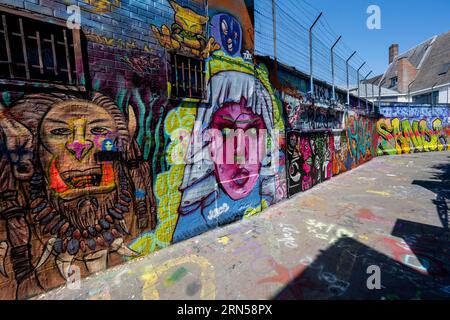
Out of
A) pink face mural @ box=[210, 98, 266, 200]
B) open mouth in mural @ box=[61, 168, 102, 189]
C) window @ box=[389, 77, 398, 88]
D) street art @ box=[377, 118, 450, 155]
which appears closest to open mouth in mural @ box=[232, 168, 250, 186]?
pink face mural @ box=[210, 98, 266, 200]

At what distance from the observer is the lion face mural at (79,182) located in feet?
8.77

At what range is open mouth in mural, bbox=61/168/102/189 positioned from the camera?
2.93 m

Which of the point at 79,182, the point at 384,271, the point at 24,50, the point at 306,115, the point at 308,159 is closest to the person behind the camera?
the point at 24,50

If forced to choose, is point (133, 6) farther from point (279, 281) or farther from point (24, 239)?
point (279, 281)

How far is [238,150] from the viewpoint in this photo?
16.7 ft

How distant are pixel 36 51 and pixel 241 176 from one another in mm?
4043

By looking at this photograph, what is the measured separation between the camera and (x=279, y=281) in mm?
2957

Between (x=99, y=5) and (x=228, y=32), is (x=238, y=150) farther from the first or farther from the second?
(x=99, y=5)

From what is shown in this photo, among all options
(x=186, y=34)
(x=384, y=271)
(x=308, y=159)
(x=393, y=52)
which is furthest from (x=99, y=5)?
(x=393, y=52)

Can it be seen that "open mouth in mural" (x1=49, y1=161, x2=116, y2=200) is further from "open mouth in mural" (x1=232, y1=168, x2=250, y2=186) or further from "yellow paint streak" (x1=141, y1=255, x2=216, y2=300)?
"open mouth in mural" (x1=232, y1=168, x2=250, y2=186)

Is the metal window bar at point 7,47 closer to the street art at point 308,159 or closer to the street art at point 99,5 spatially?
the street art at point 99,5

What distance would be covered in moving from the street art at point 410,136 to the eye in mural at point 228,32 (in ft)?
50.4

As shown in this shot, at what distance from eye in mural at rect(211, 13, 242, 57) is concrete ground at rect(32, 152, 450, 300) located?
3.81m

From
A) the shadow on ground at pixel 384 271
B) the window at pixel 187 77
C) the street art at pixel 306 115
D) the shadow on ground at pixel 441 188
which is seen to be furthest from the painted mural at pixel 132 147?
the shadow on ground at pixel 441 188
